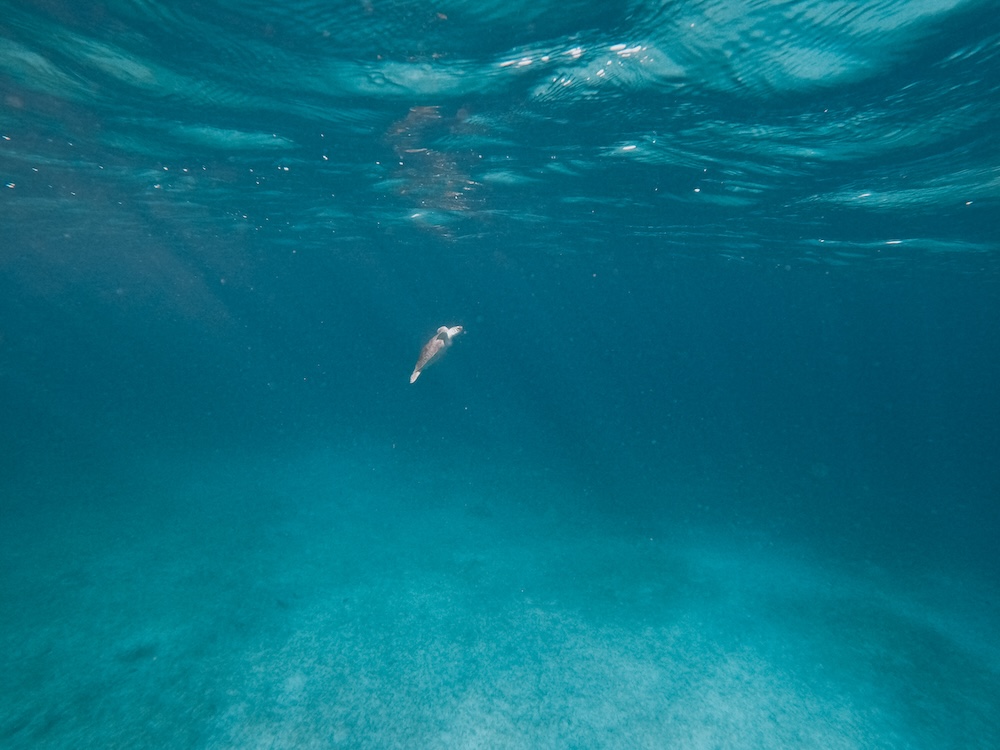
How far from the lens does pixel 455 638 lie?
1059 centimetres

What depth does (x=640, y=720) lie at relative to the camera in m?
8.55

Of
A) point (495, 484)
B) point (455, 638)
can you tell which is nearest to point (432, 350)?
point (455, 638)

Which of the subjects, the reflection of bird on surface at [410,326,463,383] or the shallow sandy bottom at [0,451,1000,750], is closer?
the reflection of bird on surface at [410,326,463,383]

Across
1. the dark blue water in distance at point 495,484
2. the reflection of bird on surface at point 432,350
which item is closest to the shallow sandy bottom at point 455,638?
the dark blue water in distance at point 495,484

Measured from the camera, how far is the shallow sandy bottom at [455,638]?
815 cm

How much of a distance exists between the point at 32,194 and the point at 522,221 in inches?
878

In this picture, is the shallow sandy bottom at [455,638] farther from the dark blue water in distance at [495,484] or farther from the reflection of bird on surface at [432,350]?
the reflection of bird on surface at [432,350]

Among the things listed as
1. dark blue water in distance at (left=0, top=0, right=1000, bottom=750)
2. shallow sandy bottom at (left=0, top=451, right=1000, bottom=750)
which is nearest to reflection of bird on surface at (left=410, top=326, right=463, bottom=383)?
dark blue water in distance at (left=0, top=0, right=1000, bottom=750)

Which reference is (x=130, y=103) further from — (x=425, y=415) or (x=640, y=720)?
(x=425, y=415)

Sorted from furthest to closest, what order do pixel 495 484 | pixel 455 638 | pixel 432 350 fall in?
pixel 495 484, pixel 455 638, pixel 432 350

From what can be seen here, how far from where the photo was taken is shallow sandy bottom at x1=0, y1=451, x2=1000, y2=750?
815 centimetres

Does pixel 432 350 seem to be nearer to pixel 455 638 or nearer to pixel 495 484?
pixel 455 638

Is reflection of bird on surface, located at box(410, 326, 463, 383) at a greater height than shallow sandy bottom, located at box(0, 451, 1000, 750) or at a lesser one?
greater

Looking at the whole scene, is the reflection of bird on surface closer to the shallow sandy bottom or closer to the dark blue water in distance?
the dark blue water in distance
